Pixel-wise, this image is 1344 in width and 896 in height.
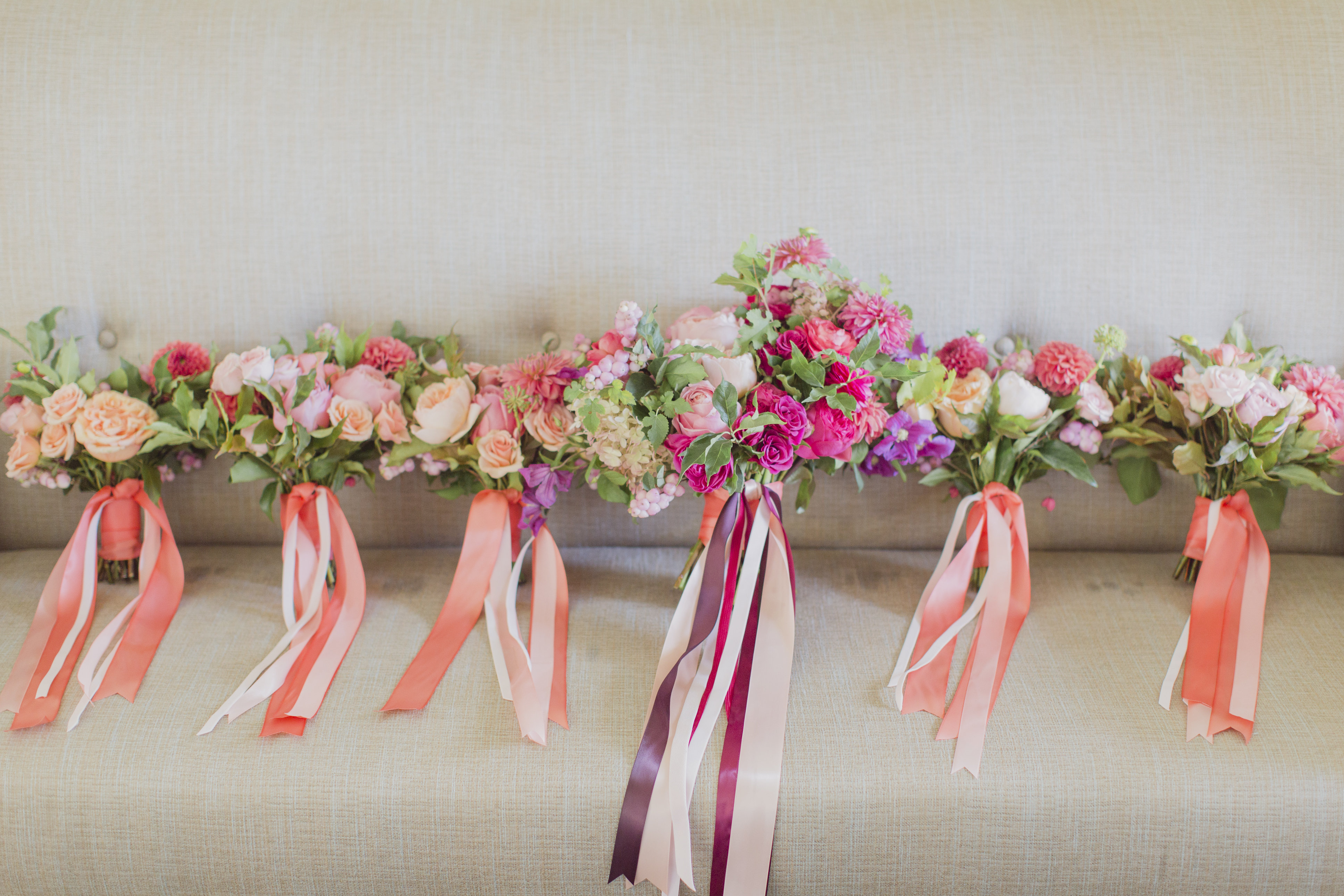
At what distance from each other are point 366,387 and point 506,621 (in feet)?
1.17

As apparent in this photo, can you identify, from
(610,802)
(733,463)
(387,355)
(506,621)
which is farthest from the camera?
(387,355)

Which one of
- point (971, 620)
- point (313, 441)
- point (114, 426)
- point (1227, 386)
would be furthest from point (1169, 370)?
point (114, 426)

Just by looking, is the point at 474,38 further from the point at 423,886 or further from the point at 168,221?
the point at 423,886

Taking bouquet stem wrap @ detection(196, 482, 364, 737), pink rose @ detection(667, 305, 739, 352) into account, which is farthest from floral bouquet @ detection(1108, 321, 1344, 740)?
bouquet stem wrap @ detection(196, 482, 364, 737)

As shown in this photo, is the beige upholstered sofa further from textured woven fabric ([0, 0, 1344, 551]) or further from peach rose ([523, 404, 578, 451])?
peach rose ([523, 404, 578, 451])

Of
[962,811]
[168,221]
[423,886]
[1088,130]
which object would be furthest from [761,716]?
[168,221]

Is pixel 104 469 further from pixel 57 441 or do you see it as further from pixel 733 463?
pixel 733 463

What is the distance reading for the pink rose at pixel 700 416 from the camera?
0.90m

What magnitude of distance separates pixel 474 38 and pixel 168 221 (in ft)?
1.69

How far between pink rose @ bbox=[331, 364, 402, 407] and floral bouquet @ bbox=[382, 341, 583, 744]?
31 millimetres

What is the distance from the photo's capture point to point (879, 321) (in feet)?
3.18

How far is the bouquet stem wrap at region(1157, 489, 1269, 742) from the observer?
2.91 ft

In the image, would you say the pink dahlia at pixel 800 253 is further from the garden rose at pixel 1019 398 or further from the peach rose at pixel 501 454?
the peach rose at pixel 501 454

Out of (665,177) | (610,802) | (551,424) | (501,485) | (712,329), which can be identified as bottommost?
(610,802)
